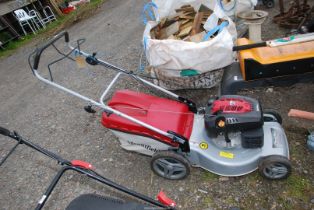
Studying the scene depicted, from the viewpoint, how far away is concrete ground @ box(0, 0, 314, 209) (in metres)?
2.20

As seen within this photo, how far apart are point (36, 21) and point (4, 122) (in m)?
4.48

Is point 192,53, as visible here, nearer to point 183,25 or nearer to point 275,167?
point 183,25

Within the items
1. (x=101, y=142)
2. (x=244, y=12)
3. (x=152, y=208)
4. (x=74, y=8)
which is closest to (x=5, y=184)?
(x=101, y=142)

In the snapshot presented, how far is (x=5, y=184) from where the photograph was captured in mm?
2779

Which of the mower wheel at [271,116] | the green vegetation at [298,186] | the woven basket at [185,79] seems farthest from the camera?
the woven basket at [185,79]

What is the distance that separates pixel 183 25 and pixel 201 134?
5.44 feet

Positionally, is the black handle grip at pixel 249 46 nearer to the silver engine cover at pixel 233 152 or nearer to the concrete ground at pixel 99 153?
the concrete ground at pixel 99 153

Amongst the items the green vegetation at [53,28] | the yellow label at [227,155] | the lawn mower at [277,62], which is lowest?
the green vegetation at [53,28]

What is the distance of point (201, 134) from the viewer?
2275mm

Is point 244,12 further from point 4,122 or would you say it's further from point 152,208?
point 4,122

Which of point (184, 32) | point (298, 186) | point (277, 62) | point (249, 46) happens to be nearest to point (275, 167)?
point (298, 186)

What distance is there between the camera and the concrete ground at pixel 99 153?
7.21ft

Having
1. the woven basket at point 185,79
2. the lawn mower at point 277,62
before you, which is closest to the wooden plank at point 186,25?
the woven basket at point 185,79

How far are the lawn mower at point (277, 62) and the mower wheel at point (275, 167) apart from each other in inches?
35.1
